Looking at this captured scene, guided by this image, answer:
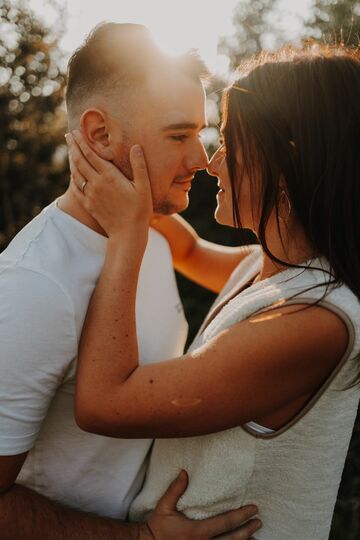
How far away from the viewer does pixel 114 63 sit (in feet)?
7.09

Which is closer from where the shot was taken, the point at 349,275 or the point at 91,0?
the point at 349,275

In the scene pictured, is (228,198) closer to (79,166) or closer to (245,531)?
(79,166)

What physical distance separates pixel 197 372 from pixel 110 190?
747mm

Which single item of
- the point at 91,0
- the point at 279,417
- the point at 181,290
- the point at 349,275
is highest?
the point at 91,0

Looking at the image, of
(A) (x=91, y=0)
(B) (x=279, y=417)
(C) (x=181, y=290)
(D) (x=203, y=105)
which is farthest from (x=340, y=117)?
(C) (x=181, y=290)

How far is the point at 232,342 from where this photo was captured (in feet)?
5.29

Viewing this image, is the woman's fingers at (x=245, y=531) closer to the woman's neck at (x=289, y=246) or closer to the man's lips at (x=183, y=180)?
the woman's neck at (x=289, y=246)

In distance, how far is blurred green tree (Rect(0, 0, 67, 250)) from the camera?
6.31 meters

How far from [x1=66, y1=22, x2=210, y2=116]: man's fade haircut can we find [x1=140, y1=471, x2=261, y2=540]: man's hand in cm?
148

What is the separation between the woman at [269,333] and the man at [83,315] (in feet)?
0.36

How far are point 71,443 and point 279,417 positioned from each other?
31.0 inches

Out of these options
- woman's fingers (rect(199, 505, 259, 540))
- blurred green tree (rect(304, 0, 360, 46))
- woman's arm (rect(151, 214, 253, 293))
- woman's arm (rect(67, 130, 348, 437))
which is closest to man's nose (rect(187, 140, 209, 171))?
woman's arm (rect(67, 130, 348, 437))

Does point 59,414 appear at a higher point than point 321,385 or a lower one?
lower

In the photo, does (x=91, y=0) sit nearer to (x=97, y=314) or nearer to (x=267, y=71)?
(x=267, y=71)
